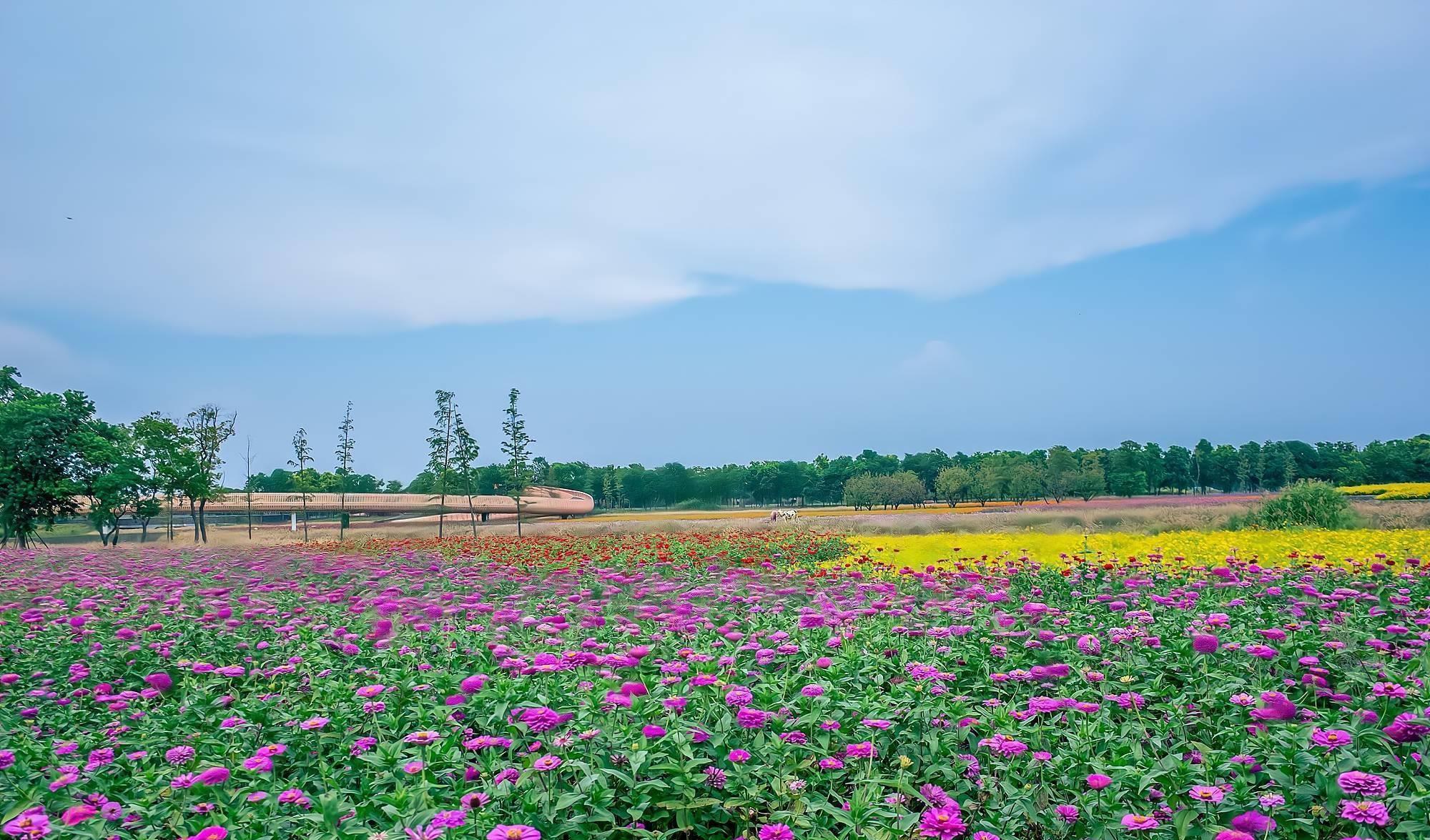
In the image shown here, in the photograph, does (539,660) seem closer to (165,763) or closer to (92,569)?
(165,763)

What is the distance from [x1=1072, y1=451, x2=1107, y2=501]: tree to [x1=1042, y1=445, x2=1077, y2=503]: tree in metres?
0.61

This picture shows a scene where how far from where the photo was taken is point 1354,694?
4.30 metres

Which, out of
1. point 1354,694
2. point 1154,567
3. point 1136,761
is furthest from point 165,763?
point 1154,567

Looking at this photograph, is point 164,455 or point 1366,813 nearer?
point 1366,813

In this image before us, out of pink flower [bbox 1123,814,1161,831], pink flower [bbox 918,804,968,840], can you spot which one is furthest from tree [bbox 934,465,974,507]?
pink flower [bbox 918,804,968,840]

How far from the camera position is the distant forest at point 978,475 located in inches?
2862

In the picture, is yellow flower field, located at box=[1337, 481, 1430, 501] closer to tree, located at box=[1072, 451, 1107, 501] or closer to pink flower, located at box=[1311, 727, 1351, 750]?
tree, located at box=[1072, 451, 1107, 501]

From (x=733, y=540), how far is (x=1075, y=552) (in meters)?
6.30

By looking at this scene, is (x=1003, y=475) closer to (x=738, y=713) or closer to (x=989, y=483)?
(x=989, y=483)

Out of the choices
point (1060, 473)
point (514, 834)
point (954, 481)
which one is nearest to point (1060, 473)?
point (1060, 473)

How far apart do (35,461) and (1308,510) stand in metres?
40.1

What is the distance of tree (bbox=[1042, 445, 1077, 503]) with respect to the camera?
74.7 meters

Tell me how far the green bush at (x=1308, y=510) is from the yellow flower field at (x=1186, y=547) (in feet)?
9.13

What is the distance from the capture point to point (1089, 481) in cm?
7475
